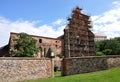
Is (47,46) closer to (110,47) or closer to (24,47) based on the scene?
(24,47)

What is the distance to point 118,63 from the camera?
2447 cm

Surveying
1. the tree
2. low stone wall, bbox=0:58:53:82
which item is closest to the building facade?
the tree

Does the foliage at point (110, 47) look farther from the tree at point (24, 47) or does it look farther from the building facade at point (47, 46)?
the tree at point (24, 47)

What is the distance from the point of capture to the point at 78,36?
2498 inches

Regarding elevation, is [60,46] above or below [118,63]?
above

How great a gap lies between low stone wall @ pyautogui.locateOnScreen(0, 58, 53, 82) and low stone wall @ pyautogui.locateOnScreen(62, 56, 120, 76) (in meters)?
2.20

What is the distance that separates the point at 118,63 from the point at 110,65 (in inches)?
39.9

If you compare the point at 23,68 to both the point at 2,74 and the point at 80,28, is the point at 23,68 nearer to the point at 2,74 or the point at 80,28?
the point at 2,74

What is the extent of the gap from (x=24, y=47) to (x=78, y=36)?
20762 millimetres

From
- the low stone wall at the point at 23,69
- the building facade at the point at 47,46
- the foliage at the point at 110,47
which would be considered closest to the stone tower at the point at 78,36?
the building facade at the point at 47,46

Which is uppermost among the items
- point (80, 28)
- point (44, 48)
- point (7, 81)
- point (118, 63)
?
point (80, 28)

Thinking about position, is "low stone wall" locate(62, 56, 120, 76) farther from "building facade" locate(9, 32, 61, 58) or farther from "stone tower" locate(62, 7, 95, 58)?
"stone tower" locate(62, 7, 95, 58)

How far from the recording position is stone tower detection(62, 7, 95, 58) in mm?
60781

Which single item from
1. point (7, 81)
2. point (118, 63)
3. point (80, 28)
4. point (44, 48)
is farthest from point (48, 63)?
point (80, 28)
